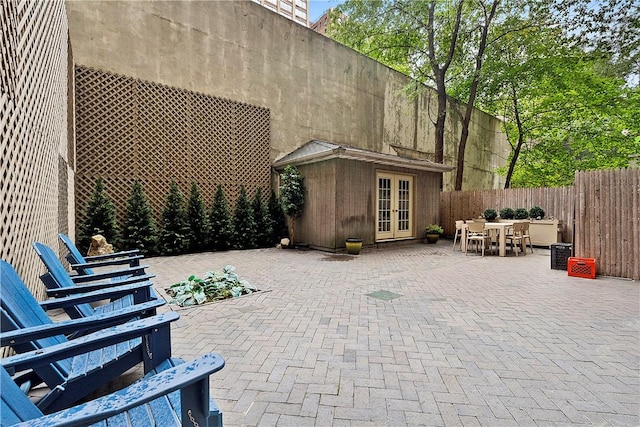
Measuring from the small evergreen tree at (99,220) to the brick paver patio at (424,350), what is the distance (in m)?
2.81

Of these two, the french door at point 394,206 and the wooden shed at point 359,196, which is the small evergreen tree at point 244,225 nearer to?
the wooden shed at point 359,196

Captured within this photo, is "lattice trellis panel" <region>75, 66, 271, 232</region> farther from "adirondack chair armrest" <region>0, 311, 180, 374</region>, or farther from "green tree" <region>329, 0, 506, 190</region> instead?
"adirondack chair armrest" <region>0, 311, 180, 374</region>

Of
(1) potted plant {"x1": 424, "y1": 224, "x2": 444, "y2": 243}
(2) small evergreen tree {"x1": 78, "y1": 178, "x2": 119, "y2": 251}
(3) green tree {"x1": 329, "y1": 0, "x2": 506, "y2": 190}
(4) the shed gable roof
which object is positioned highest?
(3) green tree {"x1": 329, "y1": 0, "x2": 506, "y2": 190}

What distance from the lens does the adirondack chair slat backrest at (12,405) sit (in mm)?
802

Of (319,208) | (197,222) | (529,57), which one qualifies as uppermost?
(529,57)

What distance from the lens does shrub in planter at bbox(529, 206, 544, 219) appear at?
9.09 meters

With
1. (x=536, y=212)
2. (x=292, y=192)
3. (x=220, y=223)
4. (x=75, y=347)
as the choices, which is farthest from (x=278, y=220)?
(x=75, y=347)

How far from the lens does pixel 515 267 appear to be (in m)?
6.02

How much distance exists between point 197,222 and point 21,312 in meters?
6.72

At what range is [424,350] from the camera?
249 cm

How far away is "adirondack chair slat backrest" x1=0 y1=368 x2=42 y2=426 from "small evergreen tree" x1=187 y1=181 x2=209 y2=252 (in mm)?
7312

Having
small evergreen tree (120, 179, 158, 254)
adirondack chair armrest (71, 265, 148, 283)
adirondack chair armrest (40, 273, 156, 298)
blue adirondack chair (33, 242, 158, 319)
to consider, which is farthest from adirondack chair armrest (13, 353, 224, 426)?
small evergreen tree (120, 179, 158, 254)

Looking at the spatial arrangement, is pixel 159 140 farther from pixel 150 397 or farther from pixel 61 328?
pixel 150 397

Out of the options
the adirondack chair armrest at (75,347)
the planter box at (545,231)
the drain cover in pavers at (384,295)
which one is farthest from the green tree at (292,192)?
the adirondack chair armrest at (75,347)
